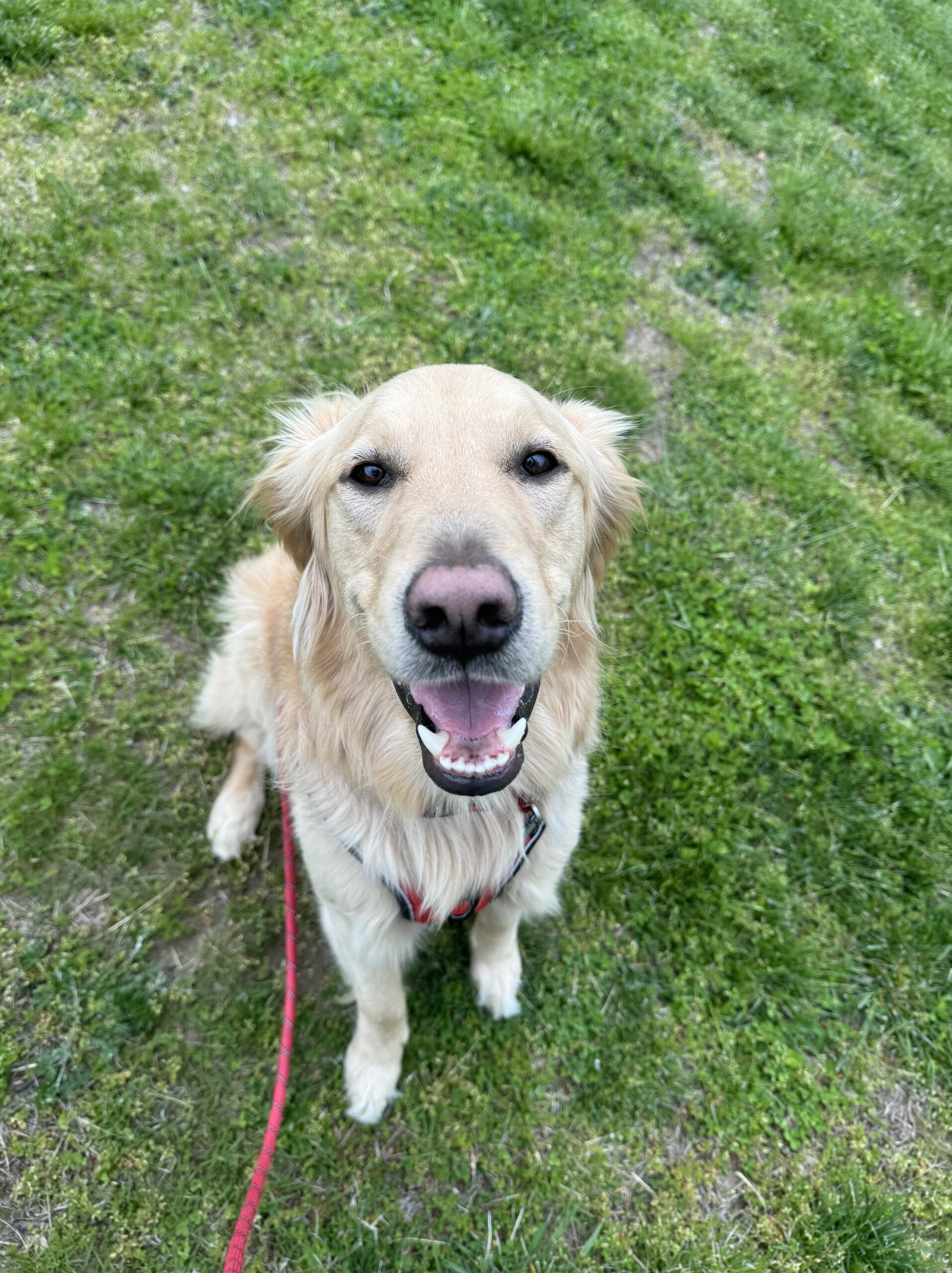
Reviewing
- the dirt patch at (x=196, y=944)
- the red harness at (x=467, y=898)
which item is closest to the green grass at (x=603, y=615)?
the dirt patch at (x=196, y=944)

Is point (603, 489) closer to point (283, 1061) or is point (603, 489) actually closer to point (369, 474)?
point (369, 474)

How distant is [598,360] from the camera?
418 centimetres

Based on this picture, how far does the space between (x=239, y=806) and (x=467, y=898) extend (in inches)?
51.0

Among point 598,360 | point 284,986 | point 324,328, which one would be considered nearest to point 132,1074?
point 284,986

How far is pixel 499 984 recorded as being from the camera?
9.20ft

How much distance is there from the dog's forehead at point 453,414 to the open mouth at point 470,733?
0.66m

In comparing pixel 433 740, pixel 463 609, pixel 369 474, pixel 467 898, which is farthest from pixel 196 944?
pixel 463 609

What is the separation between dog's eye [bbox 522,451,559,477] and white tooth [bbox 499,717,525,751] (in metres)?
0.74

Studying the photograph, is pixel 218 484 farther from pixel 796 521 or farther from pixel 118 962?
pixel 796 521

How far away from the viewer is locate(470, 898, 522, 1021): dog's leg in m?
2.69

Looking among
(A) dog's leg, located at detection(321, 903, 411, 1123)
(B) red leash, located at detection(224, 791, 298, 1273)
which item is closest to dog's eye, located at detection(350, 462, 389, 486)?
(B) red leash, located at detection(224, 791, 298, 1273)

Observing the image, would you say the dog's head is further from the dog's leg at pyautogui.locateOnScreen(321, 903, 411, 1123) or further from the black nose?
the dog's leg at pyautogui.locateOnScreen(321, 903, 411, 1123)

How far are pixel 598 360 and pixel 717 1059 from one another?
12.1 feet

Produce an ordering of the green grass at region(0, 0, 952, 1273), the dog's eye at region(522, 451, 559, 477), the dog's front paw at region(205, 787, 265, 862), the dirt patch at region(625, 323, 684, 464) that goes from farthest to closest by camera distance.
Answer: the dirt patch at region(625, 323, 684, 464), the dog's front paw at region(205, 787, 265, 862), the green grass at region(0, 0, 952, 1273), the dog's eye at region(522, 451, 559, 477)
